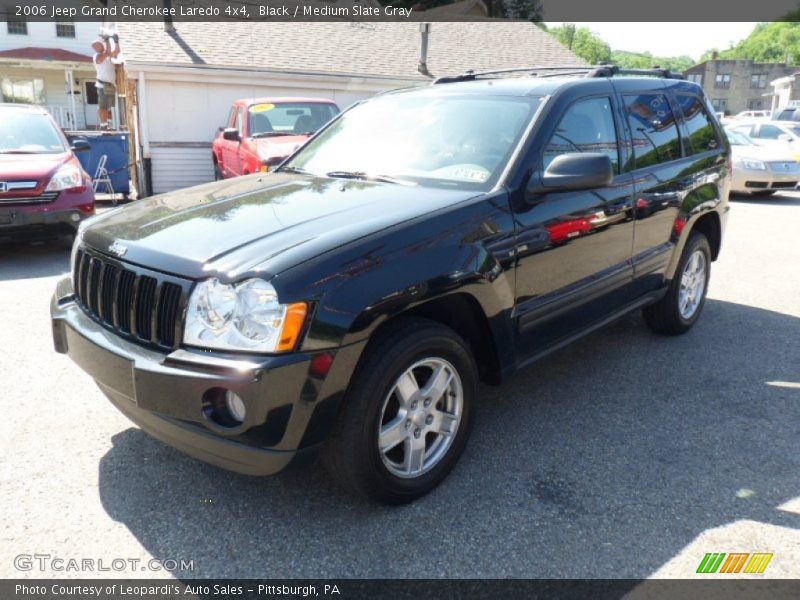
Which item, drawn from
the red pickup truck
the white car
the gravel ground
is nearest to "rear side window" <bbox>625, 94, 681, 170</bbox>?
the gravel ground

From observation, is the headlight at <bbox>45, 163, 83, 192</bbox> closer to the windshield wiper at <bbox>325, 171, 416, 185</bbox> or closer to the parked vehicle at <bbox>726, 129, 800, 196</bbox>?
the windshield wiper at <bbox>325, 171, 416, 185</bbox>

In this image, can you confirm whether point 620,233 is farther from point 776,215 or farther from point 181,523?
point 776,215

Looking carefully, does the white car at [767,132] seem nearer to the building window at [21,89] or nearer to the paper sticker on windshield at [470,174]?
the paper sticker on windshield at [470,174]

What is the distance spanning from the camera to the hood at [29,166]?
7.35 meters

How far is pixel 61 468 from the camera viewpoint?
324 centimetres

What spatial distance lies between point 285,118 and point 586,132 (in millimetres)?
7466

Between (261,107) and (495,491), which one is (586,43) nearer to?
(261,107)

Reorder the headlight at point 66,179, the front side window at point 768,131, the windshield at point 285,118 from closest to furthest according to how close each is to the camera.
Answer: the headlight at point 66,179
the windshield at point 285,118
the front side window at point 768,131

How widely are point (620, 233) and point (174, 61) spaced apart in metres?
12.2

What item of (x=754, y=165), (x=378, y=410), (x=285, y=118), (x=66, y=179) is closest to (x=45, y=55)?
Answer: (x=285, y=118)

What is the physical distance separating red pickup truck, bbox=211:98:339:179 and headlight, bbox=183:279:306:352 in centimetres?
714

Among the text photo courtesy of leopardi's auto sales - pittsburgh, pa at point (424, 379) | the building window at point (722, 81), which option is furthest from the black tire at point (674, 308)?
the building window at point (722, 81)

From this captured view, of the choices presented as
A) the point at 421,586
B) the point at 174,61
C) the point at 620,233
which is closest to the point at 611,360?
the point at 620,233

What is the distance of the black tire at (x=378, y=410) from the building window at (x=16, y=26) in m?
32.3
